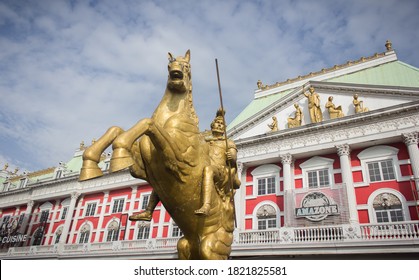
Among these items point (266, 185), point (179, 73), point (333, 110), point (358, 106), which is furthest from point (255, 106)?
point (179, 73)

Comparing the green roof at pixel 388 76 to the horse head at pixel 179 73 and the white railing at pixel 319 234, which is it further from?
the horse head at pixel 179 73

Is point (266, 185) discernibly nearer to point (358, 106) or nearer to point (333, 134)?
→ point (333, 134)

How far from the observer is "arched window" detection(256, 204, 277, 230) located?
22.1 meters

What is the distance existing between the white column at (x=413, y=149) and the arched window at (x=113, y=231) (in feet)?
81.3

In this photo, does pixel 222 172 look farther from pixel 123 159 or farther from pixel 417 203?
pixel 417 203

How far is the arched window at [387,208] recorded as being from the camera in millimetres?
18219

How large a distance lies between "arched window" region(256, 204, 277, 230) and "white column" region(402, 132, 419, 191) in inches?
357

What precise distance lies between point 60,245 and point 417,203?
29.9m

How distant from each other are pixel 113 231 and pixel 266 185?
1633cm

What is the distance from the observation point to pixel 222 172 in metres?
4.77

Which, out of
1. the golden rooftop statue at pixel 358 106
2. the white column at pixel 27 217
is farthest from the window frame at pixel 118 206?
the golden rooftop statue at pixel 358 106

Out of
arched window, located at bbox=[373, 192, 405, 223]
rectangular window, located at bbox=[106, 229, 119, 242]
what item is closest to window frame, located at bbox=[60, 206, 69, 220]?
rectangular window, located at bbox=[106, 229, 119, 242]

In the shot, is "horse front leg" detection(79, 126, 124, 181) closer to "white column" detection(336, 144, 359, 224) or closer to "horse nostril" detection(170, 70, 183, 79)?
"horse nostril" detection(170, 70, 183, 79)
